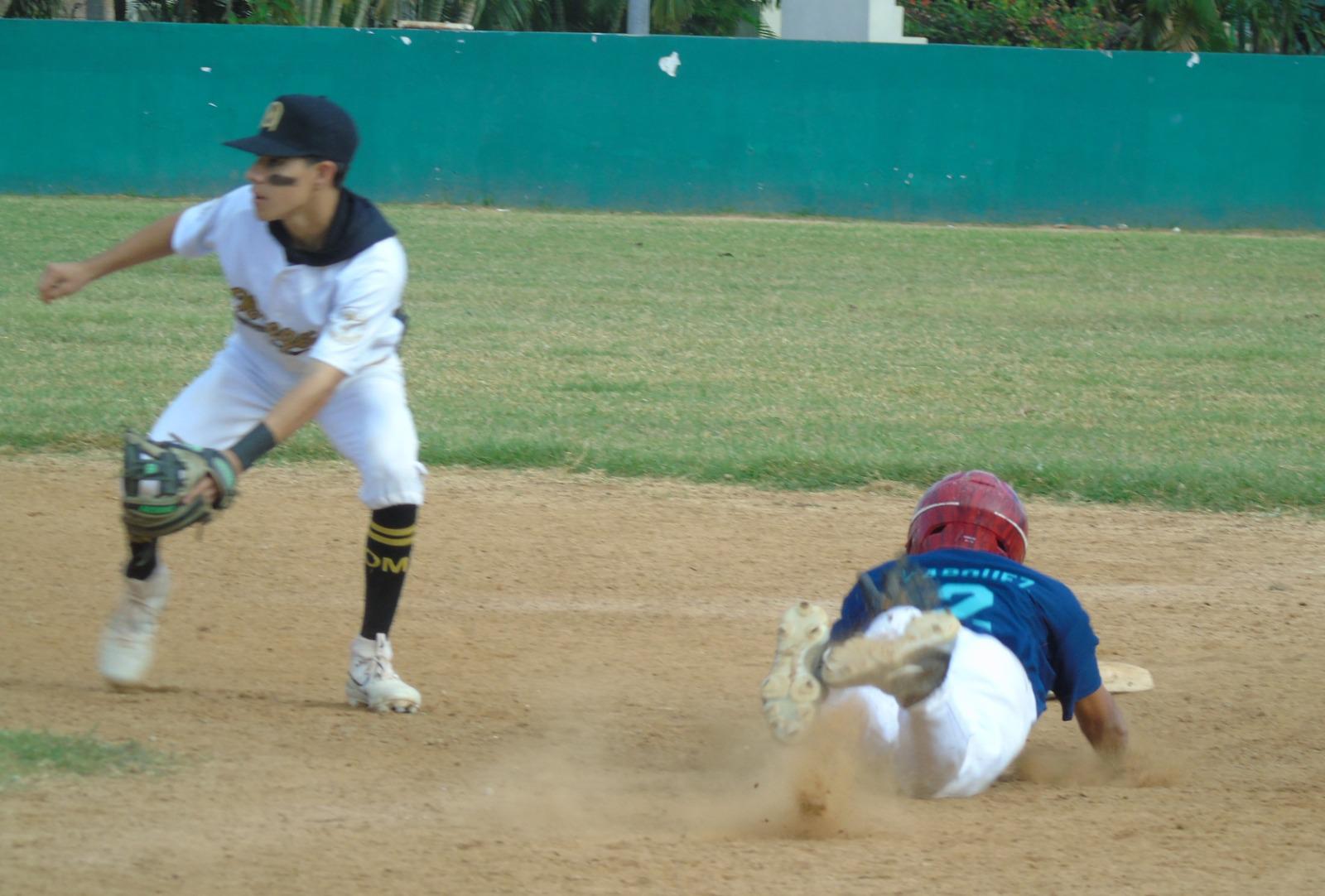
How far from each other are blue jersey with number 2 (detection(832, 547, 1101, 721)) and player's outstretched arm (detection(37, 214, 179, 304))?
223 cm

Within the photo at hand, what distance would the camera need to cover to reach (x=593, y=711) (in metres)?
4.57

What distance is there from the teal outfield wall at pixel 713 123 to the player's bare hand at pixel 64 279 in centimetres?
1669

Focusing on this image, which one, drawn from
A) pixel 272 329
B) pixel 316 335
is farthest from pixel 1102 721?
pixel 272 329

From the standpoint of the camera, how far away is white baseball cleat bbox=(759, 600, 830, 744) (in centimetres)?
329

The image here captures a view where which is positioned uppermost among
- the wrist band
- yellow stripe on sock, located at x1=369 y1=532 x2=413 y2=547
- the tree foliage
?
the tree foliage

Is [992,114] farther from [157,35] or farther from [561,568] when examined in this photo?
[561,568]

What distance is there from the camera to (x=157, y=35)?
20375mm

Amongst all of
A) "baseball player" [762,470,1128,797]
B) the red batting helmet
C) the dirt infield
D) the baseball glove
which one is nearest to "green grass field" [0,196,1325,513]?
the dirt infield

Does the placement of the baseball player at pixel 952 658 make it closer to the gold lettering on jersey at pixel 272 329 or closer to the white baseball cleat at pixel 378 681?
the white baseball cleat at pixel 378 681

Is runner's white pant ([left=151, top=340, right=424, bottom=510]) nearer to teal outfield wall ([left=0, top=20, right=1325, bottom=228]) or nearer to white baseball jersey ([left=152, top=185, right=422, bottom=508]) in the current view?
white baseball jersey ([left=152, top=185, right=422, bottom=508])

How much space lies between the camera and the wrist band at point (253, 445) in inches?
140

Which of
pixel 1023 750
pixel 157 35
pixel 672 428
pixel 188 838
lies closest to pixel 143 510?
pixel 188 838

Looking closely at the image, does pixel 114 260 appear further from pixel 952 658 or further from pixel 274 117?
pixel 952 658

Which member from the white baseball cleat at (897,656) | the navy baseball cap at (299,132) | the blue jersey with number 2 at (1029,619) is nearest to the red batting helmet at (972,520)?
the blue jersey with number 2 at (1029,619)
